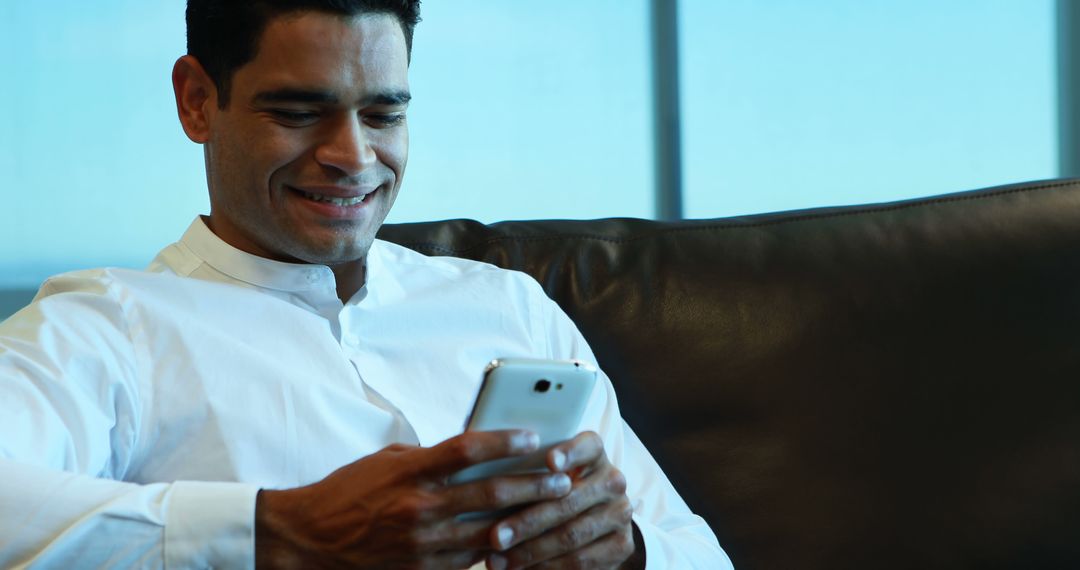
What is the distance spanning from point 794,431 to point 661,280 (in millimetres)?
264

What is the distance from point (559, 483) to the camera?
3.47 ft

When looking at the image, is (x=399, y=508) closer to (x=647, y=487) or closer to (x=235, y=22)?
(x=647, y=487)

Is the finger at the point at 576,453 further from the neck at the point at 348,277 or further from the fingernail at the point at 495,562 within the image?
the neck at the point at 348,277

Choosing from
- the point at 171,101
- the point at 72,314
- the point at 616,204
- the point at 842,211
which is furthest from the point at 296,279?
the point at 616,204

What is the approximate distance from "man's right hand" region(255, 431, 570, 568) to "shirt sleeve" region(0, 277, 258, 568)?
1.4 inches

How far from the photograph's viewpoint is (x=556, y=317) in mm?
1581

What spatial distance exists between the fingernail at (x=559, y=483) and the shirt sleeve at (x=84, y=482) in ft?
0.86

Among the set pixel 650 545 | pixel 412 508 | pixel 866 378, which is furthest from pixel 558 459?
pixel 866 378

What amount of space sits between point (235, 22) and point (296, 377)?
0.42 meters

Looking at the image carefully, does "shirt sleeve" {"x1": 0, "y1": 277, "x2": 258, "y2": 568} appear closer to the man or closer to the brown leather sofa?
the man

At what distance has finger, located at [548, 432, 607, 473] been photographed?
1.04 m

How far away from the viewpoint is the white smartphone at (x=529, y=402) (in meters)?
0.98

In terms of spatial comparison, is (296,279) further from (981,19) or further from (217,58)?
(981,19)

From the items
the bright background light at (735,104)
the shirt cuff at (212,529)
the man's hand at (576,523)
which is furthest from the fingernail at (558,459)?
the bright background light at (735,104)
